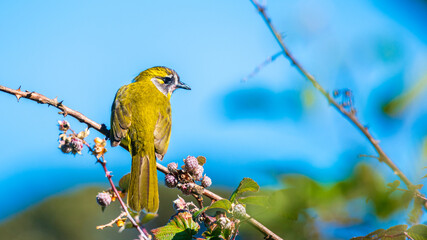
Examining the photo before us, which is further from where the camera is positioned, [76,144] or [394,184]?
[76,144]

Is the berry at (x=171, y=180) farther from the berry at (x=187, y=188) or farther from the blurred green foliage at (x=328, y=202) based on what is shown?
the blurred green foliage at (x=328, y=202)

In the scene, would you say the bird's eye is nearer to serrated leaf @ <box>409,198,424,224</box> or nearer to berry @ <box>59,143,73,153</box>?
berry @ <box>59,143,73,153</box>

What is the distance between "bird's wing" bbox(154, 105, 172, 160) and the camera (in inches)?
152

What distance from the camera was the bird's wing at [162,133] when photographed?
387 cm

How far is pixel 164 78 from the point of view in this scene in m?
5.70

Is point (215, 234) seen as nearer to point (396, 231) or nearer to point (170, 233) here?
point (170, 233)

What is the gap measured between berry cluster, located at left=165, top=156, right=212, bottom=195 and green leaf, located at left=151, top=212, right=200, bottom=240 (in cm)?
37

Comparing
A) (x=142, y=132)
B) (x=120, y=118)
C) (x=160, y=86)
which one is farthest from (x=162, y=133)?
(x=160, y=86)

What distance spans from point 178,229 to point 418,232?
2.91 ft

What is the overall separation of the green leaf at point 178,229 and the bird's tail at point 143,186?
3.09ft

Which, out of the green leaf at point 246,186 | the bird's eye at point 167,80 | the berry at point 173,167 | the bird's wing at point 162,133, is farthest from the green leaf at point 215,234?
the bird's eye at point 167,80

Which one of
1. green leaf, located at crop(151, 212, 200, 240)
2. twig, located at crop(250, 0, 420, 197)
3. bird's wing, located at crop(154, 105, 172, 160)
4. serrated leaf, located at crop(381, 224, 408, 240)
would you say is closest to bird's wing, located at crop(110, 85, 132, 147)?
bird's wing, located at crop(154, 105, 172, 160)

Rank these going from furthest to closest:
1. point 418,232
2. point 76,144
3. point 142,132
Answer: point 142,132 → point 76,144 → point 418,232

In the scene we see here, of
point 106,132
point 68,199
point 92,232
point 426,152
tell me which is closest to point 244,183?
point 426,152
